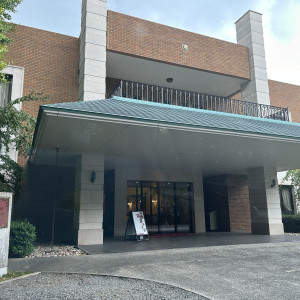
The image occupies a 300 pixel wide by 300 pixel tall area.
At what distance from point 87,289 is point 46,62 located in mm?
13367

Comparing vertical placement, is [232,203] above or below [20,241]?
above

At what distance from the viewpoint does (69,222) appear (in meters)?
14.9

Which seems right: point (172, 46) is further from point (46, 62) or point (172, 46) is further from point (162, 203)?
point (162, 203)

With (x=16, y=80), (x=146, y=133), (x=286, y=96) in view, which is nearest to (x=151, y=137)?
(x=146, y=133)

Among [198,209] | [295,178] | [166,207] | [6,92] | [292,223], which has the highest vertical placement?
[6,92]

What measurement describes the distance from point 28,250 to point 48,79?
30.8ft

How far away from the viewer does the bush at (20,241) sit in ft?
31.0

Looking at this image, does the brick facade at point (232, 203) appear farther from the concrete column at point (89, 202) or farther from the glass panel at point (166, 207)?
the concrete column at point (89, 202)

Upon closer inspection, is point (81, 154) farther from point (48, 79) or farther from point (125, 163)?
point (48, 79)

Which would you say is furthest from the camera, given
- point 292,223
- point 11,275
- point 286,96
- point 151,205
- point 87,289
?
point 286,96

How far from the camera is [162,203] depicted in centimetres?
1802

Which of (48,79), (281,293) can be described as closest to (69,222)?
(48,79)

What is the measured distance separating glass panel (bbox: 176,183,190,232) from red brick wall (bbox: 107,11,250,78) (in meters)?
7.41

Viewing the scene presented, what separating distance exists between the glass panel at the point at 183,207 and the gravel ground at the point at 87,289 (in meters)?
12.5
